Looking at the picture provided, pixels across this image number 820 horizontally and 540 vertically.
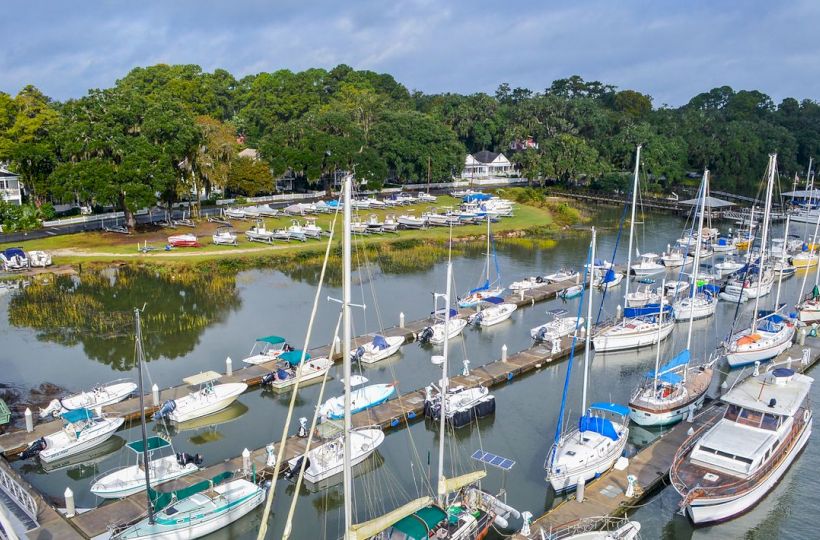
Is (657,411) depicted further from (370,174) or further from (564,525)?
(370,174)

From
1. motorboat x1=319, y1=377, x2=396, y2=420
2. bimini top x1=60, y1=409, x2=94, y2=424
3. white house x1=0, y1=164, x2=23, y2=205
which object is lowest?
motorboat x1=319, y1=377, x2=396, y2=420

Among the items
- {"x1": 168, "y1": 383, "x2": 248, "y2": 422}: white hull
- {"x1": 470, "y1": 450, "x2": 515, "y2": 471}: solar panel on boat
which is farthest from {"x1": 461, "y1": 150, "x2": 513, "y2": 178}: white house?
{"x1": 470, "y1": 450, "x2": 515, "y2": 471}: solar panel on boat

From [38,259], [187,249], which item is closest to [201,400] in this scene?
[38,259]

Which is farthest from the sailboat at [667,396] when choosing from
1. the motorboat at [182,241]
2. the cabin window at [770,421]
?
the motorboat at [182,241]

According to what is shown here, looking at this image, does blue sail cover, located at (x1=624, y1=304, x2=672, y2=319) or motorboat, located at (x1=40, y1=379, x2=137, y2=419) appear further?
blue sail cover, located at (x1=624, y1=304, x2=672, y2=319)

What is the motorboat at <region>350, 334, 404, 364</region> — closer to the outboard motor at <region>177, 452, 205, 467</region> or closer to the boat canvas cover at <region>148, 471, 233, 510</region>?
the outboard motor at <region>177, 452, 205, 467</region>

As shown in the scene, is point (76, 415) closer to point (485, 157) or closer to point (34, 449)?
point (34, 449)
